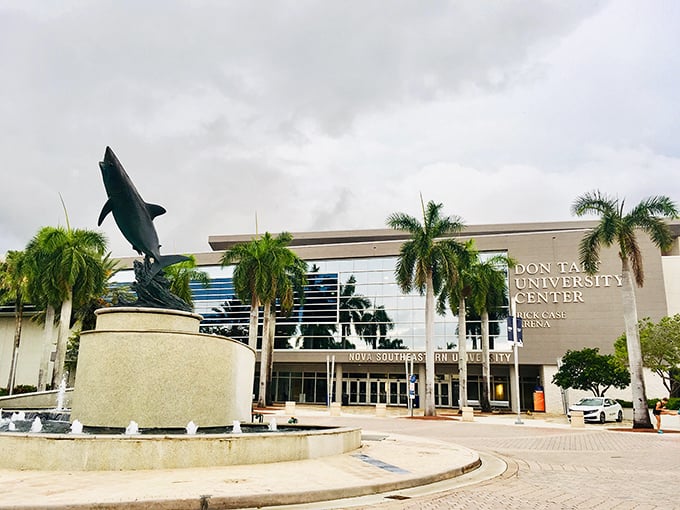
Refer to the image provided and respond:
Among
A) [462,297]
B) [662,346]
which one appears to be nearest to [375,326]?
[462,297]

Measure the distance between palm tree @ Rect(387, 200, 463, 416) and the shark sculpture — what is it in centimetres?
2021

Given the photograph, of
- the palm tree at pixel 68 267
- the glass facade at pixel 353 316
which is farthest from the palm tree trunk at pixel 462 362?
the palm tree at pixel 68 267

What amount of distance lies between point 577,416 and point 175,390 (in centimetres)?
2227

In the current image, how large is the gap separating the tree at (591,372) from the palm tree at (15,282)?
37.4 metres

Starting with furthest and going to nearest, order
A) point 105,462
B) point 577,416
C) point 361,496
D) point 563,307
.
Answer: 1. point 563,307
2. point 577,416
3. point 105,462
4. point 361,496

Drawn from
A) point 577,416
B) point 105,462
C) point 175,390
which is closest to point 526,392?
point 577,416

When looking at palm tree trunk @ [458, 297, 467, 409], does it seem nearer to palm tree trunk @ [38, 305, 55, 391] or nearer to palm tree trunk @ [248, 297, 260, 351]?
palm tree trunk @ [248, 297, 260, 351]

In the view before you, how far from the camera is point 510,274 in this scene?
157 feet

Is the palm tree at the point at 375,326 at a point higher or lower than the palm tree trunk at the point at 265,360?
higher

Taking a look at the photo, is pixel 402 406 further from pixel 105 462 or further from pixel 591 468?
pixel 105 462

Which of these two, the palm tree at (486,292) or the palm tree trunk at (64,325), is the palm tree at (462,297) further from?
the palm tree trunk at (64,325)

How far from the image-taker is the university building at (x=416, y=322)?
4497 cm

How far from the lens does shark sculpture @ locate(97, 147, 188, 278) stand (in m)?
14.5

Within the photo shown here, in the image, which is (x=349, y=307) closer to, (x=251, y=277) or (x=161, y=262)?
(x=251, y=277)
